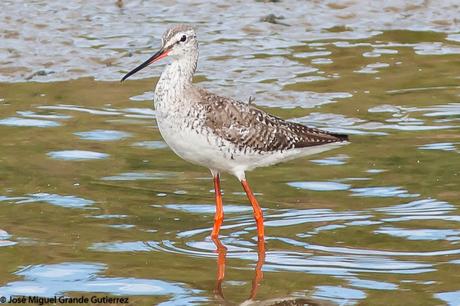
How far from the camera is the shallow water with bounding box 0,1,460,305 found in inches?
351

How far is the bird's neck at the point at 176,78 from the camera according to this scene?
10125 mm

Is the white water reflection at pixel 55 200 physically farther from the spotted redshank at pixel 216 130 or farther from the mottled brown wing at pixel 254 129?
the mottled brown wing at pixel 254 129

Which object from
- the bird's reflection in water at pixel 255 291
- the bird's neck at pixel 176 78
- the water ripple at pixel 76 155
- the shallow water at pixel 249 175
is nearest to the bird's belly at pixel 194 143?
the bird's neck at pixel 176 78

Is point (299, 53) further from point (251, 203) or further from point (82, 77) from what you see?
point (251, 203)

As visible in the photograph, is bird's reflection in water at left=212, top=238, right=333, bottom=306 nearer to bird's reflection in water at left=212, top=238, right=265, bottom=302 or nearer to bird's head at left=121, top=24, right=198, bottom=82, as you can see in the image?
bird's reflection in water at left=212, top=238, right=265, bottom=302

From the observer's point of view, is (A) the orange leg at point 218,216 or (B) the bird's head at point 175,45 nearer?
(A) the orange leg at point 218,216

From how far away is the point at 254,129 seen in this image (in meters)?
10.4

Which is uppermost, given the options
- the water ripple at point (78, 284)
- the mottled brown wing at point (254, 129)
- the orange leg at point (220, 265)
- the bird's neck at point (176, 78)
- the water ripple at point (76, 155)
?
the bird's neck at point (176, 78)

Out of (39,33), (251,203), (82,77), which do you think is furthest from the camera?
(39,33)

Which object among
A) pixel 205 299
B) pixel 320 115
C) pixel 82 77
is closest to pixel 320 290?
pixel 205 299

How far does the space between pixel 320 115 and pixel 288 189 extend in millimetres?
2399

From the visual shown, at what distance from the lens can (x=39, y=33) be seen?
634 inches

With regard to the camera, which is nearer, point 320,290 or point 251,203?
point 320,290

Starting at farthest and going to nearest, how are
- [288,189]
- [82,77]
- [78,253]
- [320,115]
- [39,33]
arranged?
[39,33], [82,77], [320,115], [288,189], [78,253]
